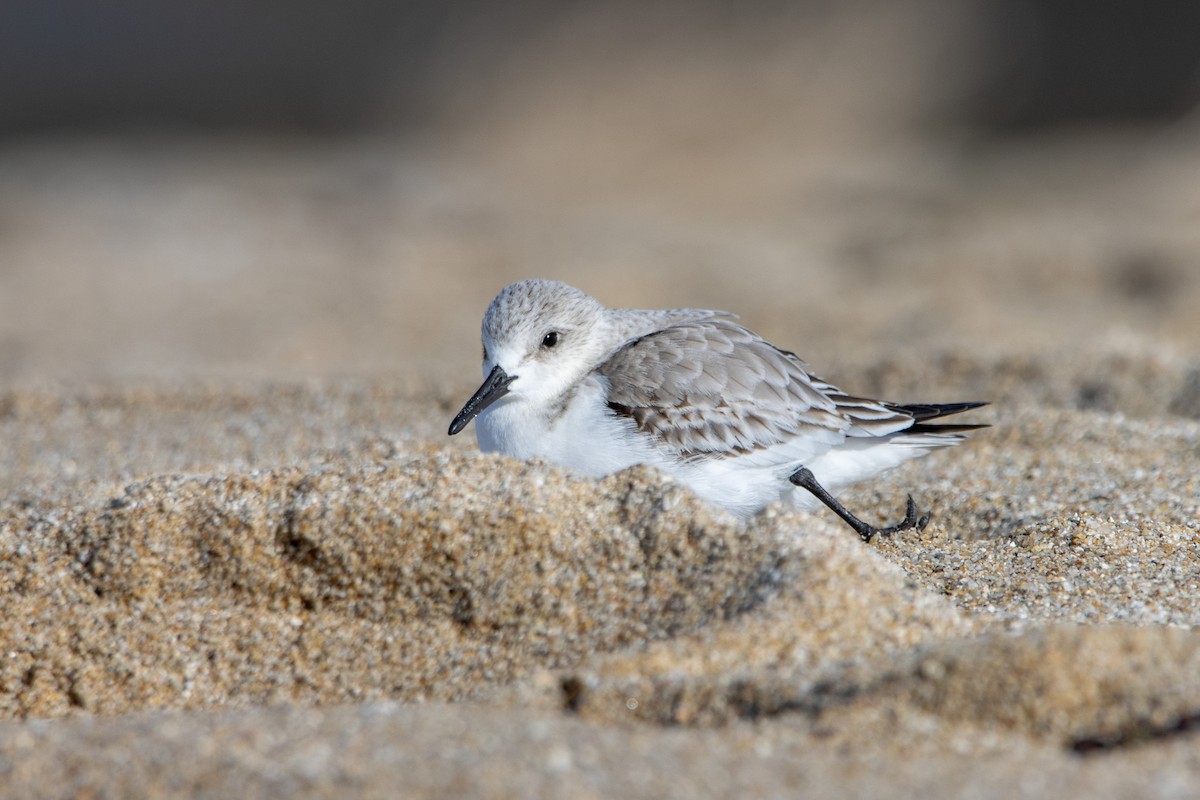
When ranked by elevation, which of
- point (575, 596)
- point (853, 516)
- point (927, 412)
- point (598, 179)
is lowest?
point (575, 596)

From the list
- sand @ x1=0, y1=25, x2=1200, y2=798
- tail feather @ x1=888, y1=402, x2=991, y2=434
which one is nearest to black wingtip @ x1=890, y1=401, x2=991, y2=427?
tail feather @ x1=888, y1=402, x2=991, y2=434

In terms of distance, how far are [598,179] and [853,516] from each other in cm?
962

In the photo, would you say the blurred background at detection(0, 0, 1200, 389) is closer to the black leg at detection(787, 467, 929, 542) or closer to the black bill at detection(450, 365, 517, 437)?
the black leg at detection(787, 467, 929, 542)

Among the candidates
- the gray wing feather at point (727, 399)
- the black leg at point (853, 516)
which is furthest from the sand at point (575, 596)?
the gray wing feather at point (727, 399)

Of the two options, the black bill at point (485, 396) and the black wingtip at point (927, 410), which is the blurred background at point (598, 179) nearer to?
the black wingtip at point (927, 410)

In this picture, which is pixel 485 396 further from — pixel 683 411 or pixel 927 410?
pixel 927 410

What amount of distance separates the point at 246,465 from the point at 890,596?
239 cm

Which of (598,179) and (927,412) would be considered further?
(598,179)

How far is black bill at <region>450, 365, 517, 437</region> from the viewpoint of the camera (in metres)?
3.32

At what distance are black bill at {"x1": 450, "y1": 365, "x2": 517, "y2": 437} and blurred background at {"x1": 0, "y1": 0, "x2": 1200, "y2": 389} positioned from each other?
2.29 m

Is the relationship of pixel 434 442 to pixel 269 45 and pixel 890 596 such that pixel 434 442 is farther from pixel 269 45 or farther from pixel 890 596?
pixel 269 45

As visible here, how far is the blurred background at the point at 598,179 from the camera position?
7223 millimetres

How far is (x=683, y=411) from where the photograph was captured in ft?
11.0

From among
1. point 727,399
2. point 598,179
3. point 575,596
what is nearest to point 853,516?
point 727,399
